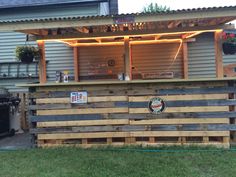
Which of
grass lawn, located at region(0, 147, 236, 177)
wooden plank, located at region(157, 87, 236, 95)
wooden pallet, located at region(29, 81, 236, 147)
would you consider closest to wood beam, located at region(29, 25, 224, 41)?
wooden pallet, located at region(29, 81, 236, 147)

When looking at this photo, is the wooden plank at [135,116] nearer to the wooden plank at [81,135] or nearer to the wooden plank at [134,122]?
the wooden plank at [134,122]

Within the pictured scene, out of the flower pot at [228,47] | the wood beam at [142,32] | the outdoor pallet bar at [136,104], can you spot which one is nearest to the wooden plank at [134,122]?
the outdoor pallet bar at [136,104]

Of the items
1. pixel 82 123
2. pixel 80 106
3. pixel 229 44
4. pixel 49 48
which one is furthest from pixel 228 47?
pixel 49 48

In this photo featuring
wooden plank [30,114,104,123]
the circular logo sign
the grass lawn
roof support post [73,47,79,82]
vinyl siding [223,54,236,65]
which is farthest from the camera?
vinyl siding [223,54,236,65]

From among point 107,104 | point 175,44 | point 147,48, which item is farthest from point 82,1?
point 107,104

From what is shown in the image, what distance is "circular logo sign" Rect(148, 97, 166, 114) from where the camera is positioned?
606 centimetres

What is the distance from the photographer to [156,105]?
19.9 feet

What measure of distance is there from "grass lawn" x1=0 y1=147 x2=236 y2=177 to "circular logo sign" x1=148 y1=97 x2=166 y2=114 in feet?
2.47

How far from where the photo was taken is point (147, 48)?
32.5 ft

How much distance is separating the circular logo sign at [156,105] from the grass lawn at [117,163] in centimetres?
75

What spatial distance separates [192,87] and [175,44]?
4.05 metres

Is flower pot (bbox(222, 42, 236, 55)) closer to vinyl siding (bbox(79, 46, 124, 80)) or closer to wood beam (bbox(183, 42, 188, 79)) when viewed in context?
wood beam (bbox(183, 42, 188, 79))

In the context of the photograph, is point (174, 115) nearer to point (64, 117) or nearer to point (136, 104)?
point (136, 104)

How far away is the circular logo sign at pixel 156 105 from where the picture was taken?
6062 millimetres
